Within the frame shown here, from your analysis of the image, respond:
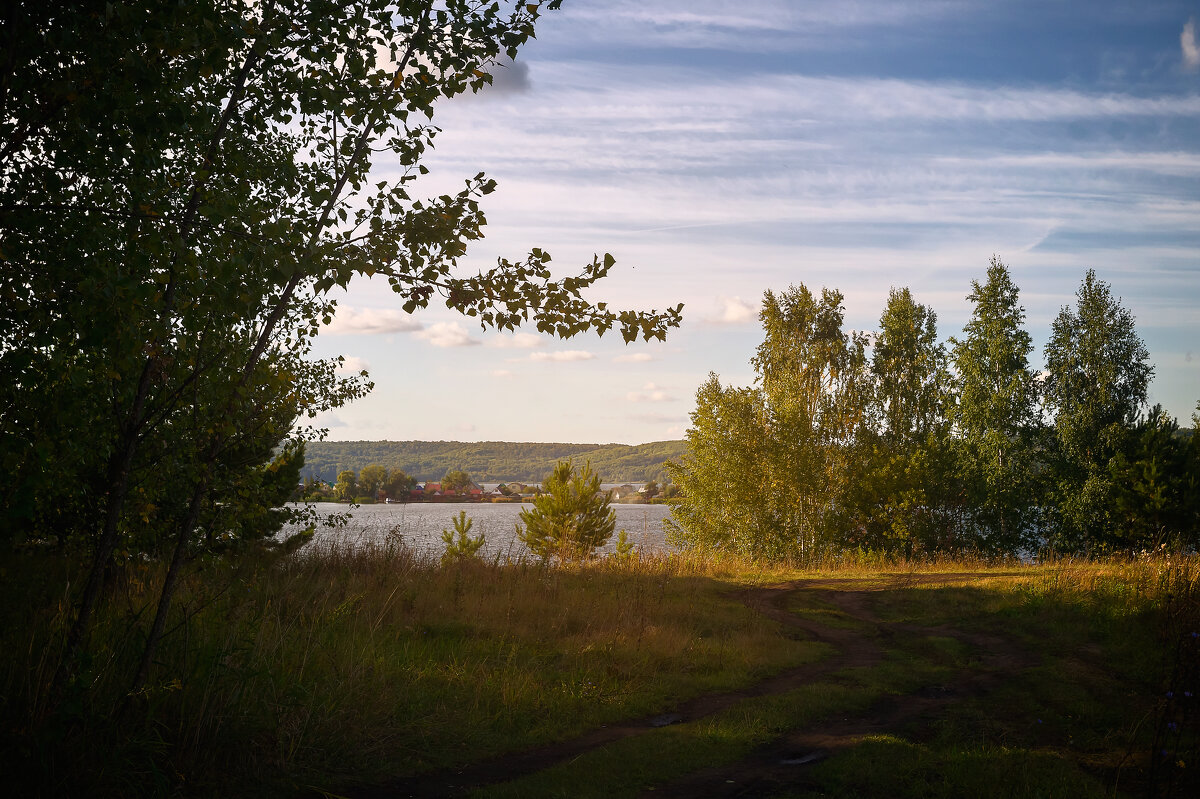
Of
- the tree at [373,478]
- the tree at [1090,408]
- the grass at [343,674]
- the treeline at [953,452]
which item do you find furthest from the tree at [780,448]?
the grass at [343,674]

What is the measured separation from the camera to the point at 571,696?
24.8 ft

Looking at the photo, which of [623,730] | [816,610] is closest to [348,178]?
[623,730]

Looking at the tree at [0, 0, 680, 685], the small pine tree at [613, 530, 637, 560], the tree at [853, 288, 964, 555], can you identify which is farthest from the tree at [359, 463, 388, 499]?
the tree at [0, 0, 680, 685]

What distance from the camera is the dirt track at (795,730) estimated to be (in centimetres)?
537

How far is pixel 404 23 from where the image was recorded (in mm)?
4930

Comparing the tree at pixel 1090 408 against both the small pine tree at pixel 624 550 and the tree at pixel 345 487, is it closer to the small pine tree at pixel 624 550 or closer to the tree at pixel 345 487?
the small pine tree at pixel 624 550

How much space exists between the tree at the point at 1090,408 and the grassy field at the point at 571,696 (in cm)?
2121

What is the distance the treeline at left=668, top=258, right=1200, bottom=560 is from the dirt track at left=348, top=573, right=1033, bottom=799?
1660 cm

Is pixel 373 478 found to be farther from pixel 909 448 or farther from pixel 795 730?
pixel 795 730

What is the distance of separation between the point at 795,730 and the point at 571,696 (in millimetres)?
2293

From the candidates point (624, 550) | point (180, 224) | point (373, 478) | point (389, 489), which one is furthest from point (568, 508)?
point (180, 224)

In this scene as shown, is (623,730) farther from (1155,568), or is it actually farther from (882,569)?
(882,569)

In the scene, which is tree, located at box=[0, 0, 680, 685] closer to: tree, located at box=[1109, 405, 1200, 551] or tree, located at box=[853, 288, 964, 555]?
tree, located at box=[853, 288, 964, 555]

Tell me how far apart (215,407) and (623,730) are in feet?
15.4
